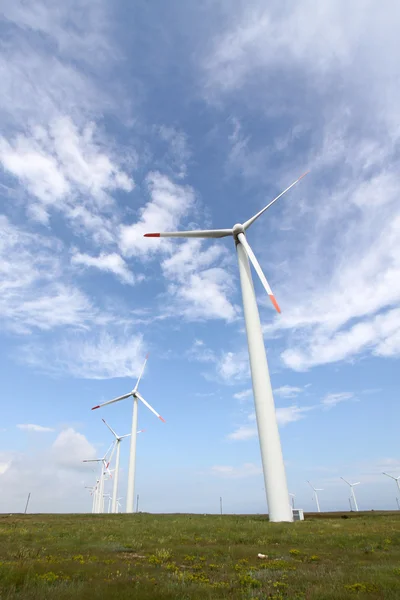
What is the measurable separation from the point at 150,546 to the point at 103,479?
463 ft

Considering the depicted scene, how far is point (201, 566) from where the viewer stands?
56.5ft

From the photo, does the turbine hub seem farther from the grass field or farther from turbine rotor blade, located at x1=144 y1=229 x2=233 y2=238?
the grass field

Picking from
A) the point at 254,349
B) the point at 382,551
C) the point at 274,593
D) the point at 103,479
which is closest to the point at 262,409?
the point at 254,349

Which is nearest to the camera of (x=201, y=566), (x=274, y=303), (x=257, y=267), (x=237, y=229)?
(x=201, y=566)

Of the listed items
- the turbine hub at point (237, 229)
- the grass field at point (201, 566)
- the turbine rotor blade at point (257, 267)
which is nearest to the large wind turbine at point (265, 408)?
the turbine rotor blade at point (257, 267)

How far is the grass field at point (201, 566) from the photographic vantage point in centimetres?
1180

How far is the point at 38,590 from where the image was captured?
11.3m

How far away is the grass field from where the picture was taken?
1180 cm

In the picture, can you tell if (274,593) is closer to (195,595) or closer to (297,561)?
(195,595)

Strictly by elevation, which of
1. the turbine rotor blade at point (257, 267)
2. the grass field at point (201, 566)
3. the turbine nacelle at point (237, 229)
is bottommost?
the grass field at point (201, 566)

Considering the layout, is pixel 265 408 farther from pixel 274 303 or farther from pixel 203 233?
pixel 203 233

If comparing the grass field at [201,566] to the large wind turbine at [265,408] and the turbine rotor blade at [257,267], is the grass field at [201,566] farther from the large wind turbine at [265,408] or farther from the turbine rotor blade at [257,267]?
the turbine rotor blade at [257,267]

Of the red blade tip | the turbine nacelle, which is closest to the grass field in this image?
the red blade tip

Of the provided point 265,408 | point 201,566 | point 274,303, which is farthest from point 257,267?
point 201,566
